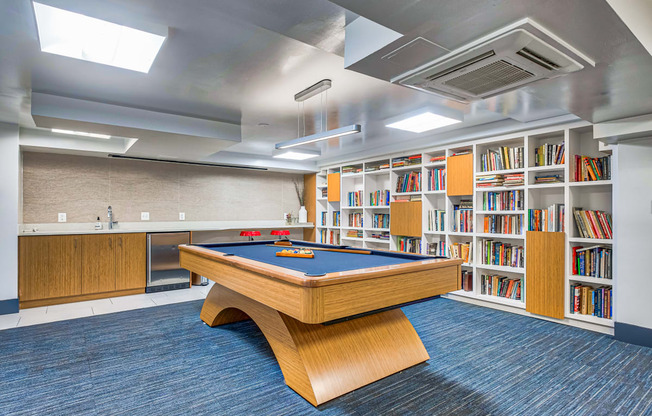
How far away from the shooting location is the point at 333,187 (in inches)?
265

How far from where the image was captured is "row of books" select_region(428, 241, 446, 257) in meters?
4.91

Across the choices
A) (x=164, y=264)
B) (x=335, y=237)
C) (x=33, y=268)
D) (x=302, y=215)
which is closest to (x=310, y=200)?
(x=302, y=215)

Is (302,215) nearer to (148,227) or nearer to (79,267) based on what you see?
(148,227)

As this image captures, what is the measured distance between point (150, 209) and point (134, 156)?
36.0 inches

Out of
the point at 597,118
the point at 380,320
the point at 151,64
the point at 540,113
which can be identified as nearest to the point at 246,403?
the point at 380,320

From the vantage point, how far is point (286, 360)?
2.32 metres

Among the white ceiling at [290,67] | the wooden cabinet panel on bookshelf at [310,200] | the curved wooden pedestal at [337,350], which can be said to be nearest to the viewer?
the white ceiling at [290,67]

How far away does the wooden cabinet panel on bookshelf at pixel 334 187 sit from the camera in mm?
6637

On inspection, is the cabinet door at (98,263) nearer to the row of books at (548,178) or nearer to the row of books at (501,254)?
the row of books at (501,254)

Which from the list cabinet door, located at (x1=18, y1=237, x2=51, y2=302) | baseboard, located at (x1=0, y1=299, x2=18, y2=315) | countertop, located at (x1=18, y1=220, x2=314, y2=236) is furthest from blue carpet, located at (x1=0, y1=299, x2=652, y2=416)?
countertop, located at (x1=18, y1=220, x2=314, y2=236)

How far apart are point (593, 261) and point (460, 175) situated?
1755mm

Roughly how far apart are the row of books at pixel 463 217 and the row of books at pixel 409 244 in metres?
0.68

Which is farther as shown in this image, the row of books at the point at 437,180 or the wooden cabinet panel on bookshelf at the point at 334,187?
the wooden cabinet panel on bookshelf at the point at 334,187

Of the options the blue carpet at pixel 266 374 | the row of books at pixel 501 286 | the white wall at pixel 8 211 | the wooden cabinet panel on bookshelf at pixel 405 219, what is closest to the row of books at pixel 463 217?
the wooden cabinet panel on bookshelf at pixel 405 219
